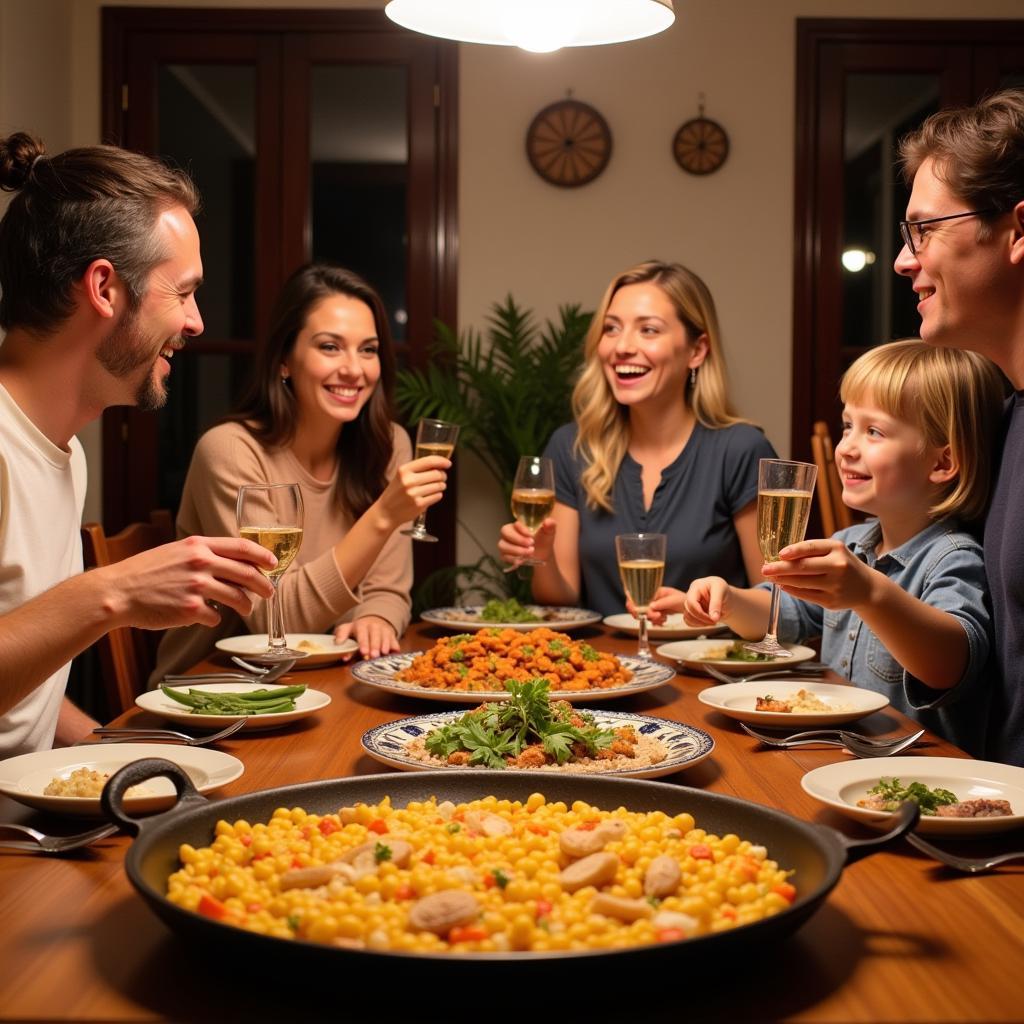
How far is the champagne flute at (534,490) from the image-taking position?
104 inches

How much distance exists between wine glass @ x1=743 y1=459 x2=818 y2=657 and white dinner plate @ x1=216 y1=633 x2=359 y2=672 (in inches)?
34.4

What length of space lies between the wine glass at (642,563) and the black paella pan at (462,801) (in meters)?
1.02

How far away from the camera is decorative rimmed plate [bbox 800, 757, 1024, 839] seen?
3.83 feet

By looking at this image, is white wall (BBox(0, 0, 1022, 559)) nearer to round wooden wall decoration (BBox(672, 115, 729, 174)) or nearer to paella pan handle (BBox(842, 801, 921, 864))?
round wooden wall decoration (BBox(672, 115, 729, 174))

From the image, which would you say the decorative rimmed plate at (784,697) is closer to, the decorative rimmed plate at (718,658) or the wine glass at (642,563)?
the decorative rimmed plate at (718,658)

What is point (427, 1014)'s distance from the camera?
0.76 metres

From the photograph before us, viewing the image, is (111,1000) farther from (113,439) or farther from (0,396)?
(113,439)

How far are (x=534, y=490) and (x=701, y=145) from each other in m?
2.58

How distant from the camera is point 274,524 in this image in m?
1.69

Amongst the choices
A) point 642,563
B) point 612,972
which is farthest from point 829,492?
point 612,972

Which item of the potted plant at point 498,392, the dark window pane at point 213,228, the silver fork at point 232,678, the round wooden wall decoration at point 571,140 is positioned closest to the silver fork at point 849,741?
the silver fork at point 232,678

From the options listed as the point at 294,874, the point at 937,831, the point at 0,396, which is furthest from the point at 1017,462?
the point at 0,396

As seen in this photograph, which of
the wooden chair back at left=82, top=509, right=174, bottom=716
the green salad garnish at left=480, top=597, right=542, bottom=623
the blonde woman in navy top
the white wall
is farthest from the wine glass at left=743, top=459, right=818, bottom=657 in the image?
the white wall

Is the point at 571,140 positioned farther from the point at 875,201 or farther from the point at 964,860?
the point at 964,860
